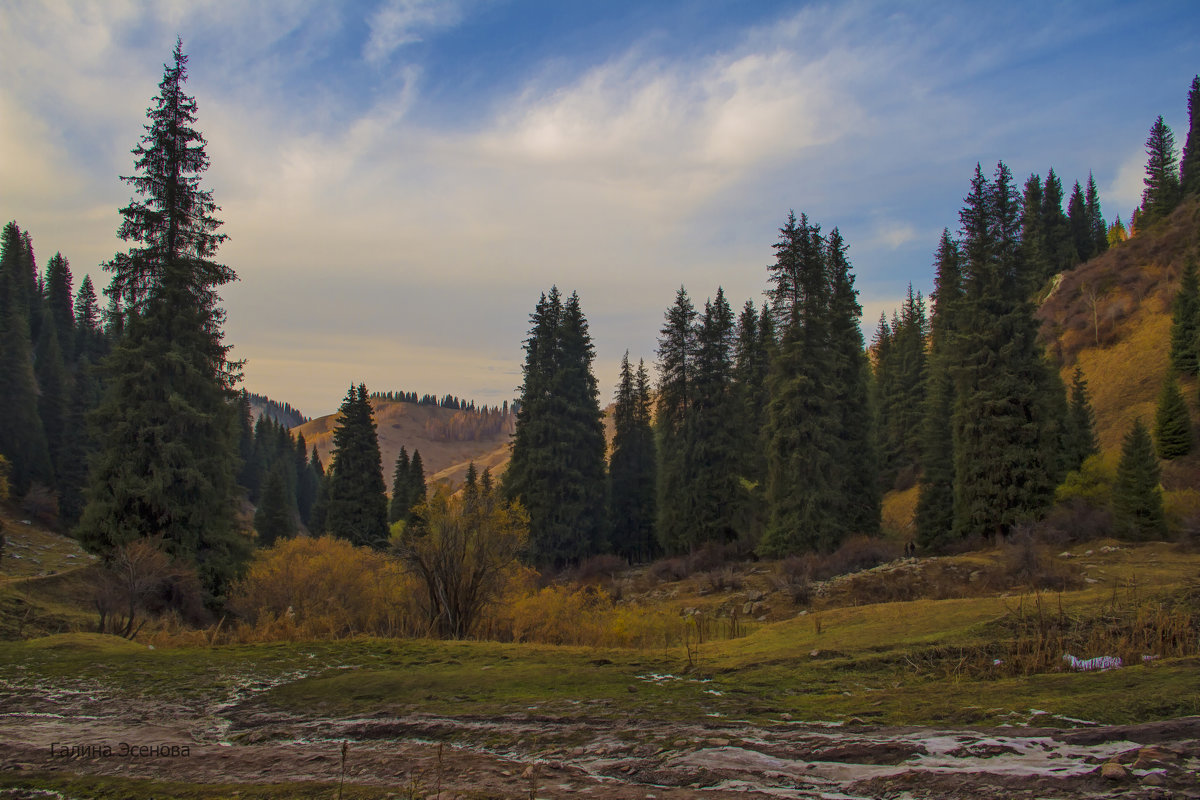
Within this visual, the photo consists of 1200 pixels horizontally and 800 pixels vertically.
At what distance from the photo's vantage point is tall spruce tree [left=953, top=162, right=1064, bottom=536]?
2670 centimetres

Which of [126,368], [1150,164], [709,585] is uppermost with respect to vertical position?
[1150,164]

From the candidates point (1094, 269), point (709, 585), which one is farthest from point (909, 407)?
point (709, 585)

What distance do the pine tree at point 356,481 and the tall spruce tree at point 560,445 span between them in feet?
29.0

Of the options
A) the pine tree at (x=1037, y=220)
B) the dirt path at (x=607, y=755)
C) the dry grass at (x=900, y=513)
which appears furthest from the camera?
the pine tree at (x=1037, y=220)

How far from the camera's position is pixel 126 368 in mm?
22547

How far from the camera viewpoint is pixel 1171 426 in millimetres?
35688

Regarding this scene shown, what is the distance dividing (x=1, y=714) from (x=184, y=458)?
18.0 meters

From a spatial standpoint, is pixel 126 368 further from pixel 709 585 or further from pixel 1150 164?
pixel 1150 164

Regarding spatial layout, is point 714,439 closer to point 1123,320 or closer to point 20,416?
point 1123,320

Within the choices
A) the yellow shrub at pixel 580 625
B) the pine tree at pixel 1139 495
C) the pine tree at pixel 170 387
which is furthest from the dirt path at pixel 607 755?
the pine tree at pixel 1139 495

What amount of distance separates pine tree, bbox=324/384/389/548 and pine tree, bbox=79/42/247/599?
16368 mm

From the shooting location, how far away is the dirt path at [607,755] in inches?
140

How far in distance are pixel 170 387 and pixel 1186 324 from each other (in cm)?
5569

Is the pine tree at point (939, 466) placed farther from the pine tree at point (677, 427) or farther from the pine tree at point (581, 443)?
the pine tree at point (581, 443)
